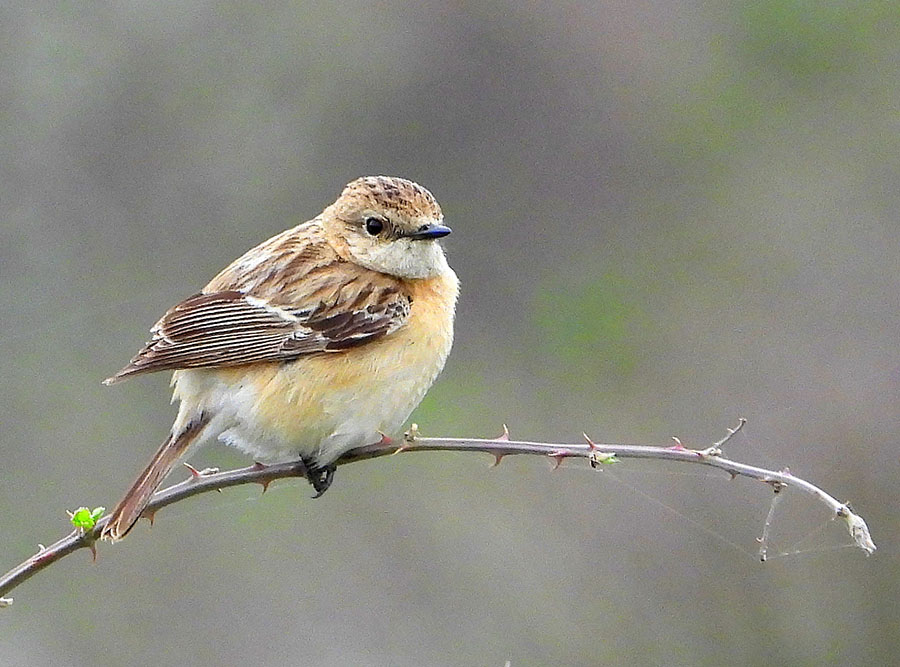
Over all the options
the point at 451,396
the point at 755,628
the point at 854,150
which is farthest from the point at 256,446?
the point at 854,150

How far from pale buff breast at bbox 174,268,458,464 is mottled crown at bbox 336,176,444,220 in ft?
1.54

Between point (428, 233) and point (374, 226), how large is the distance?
0.24 metres

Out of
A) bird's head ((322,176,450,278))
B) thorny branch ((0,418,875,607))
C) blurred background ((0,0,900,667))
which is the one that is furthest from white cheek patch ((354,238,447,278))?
blurred background ((0,0,900,667))

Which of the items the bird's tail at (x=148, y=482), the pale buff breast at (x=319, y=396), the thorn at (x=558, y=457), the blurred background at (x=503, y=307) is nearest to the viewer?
the thorn at (x=558, y=457)

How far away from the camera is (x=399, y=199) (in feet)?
17.9

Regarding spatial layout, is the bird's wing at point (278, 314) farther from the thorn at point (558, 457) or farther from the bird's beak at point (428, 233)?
the thorn at point (558, 457)

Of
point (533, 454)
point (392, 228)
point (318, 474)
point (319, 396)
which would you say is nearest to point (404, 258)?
point (392, 228)

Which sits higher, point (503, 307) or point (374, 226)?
point (374, 226)

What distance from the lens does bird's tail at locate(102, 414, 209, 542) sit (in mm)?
4156

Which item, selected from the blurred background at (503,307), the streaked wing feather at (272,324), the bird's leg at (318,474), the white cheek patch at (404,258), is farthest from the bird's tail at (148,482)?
the blurred background at (503,307)

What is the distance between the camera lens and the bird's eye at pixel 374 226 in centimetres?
552

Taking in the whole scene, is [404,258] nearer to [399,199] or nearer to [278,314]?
[399,199]

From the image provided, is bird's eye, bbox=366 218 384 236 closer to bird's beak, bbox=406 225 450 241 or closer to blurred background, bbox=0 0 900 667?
bird's beak, bbox=406 225 450 241

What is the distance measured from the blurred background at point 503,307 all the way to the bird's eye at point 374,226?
3.58m
